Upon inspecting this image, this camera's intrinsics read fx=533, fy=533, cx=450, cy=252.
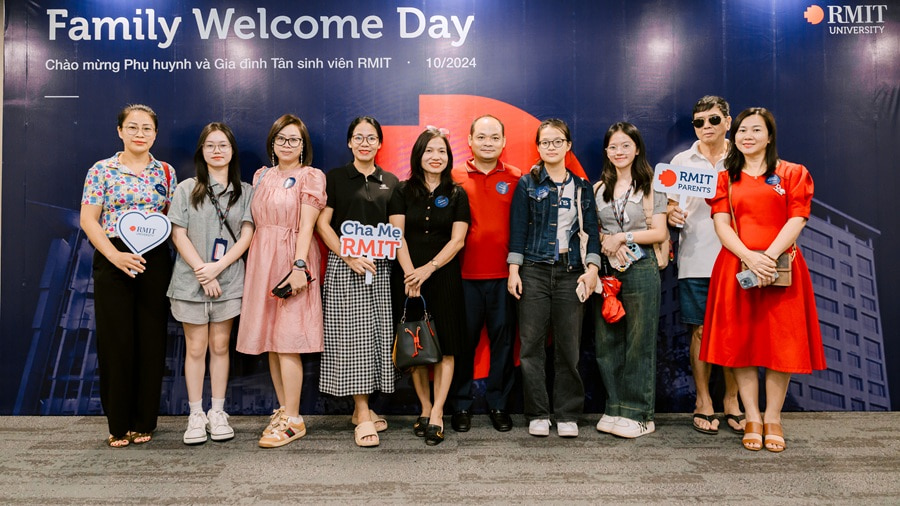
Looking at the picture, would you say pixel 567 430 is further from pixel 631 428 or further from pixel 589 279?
pixel 589 279

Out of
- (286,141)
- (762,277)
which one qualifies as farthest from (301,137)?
(762,277)

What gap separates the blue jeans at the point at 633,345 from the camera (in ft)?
9.70

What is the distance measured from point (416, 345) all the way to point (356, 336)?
0.36 meters

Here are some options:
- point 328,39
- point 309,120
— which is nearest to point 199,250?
point 309,120

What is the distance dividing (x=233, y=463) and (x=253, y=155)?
1.90 metres

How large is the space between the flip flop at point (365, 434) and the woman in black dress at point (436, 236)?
282 millimetres

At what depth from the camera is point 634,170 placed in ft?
9.76

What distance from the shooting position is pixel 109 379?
290 cm

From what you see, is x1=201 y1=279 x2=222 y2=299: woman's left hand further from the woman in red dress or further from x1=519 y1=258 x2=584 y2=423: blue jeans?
the woman in red dress

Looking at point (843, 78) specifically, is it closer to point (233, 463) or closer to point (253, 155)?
point (253, 155)

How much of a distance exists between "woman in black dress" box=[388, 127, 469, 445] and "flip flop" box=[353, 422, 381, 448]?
0.92ft

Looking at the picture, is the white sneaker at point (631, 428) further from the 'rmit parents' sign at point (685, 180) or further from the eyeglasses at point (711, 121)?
the eyeglasses at point (711, 121)

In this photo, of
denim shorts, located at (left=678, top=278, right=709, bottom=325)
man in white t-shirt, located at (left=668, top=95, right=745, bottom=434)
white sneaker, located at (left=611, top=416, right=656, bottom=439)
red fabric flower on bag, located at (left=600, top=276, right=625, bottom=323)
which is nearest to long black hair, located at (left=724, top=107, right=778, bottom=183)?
man in white t-shirt, located at (left=668, top=95, right=745, bottom=434)

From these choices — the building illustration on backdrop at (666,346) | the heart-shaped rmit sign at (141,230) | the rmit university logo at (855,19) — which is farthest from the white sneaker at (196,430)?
the rmit university logo at (855,19)
